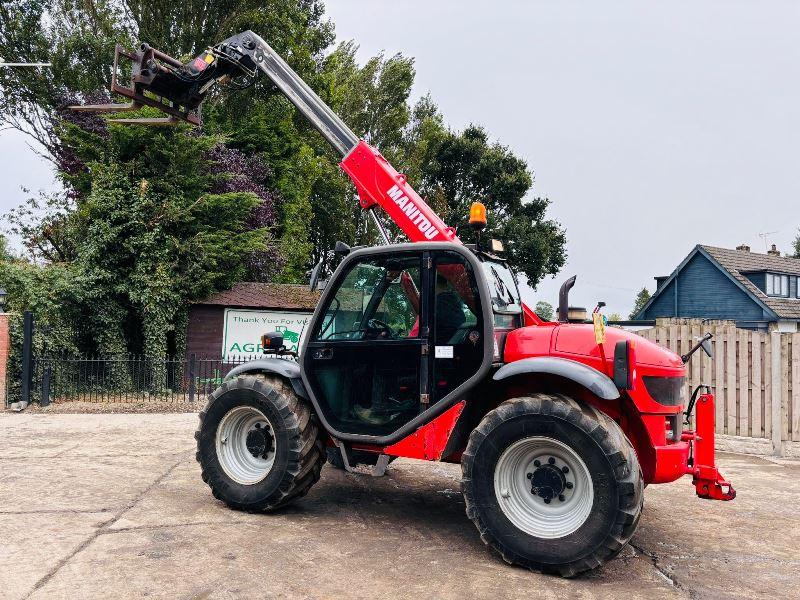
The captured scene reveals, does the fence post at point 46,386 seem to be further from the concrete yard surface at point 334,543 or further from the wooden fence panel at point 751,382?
the wooden fence panel at point 751,382

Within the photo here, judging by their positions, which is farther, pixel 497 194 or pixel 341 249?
pixel 497 194

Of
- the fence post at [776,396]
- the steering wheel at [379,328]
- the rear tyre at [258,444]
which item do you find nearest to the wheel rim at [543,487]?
the steering wheel at [379,328]

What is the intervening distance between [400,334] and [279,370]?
1143mm

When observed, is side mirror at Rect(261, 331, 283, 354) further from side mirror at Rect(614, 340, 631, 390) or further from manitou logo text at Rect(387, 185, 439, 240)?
side mirror at Rect(614, 340, 631, 390)

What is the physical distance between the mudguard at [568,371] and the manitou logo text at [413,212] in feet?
5.91

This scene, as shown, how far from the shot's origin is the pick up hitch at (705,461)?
14.6 ft

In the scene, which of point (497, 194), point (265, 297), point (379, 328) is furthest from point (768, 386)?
point (497, 194)

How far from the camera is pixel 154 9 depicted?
21906 mm

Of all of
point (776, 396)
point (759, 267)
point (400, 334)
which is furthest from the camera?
point (759, 267)

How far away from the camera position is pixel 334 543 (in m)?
4.54

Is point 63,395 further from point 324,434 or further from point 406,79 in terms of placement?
point 406,79

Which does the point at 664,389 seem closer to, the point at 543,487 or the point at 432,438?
the point at 543,487

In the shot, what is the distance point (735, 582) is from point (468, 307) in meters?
2.40

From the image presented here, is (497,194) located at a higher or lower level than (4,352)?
higher
